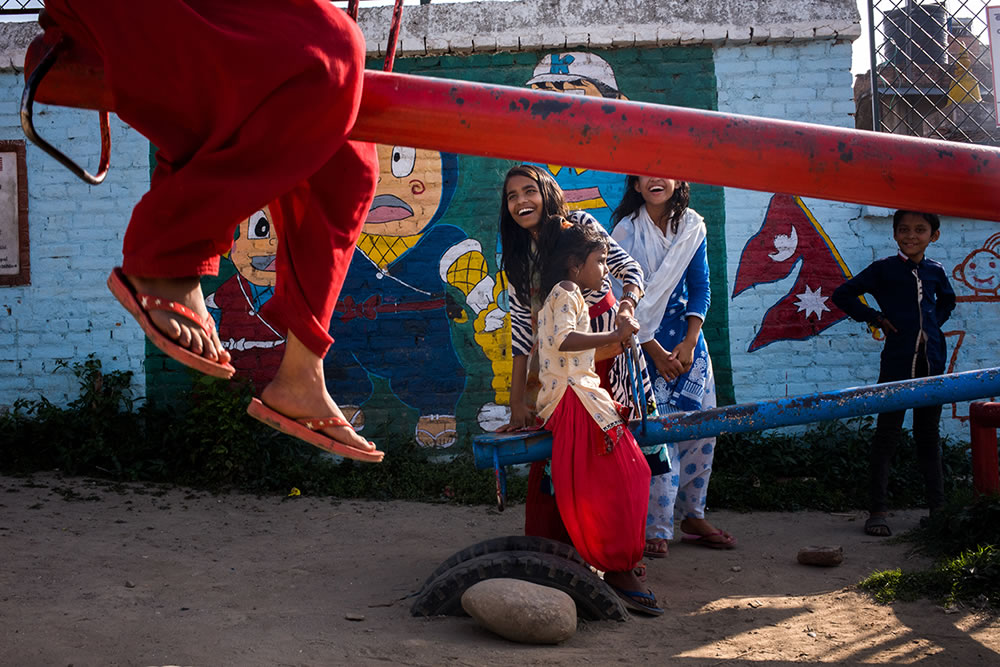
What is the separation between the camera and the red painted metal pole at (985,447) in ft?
13.5

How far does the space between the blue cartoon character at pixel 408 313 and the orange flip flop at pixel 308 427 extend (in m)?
4.01

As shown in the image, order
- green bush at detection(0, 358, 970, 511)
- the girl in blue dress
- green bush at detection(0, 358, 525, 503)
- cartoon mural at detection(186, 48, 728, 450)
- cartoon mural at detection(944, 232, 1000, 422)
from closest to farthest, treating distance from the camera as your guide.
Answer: the girl in blue dress
green bush at detection(0, 358, 970, 511)
green bush at detection(0, 358, 525, 503)
cartoon mural at detection(944, 232, 1000, 422)
cartoon mural at detection(186, 48, 728, 450)

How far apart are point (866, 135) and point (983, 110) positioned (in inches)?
196

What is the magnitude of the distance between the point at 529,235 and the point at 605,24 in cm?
317

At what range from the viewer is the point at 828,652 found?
259 centimetres

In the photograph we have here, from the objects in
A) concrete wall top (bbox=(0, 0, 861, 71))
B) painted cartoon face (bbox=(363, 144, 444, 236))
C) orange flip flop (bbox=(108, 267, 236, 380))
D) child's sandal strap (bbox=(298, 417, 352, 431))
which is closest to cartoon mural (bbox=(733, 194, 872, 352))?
concrete wall top (bbox=(0, 0, 861, 71))

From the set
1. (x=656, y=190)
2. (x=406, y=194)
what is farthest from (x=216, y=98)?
(x=406, y=194)

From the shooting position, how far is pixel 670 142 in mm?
1728

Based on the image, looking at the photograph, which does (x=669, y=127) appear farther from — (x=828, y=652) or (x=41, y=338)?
(x=41, y=338)

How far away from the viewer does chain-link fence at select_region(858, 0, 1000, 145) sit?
5887mm

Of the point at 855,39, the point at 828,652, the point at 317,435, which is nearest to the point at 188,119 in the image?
the point at 317,435

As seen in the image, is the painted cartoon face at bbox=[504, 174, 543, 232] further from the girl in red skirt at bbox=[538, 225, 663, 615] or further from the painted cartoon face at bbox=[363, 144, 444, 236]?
the painted cartoon face at bbox=[363, 144, 444, 236]

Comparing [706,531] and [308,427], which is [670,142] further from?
[706,531]

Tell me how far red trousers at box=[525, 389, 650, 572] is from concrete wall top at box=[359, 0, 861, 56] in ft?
12.3
